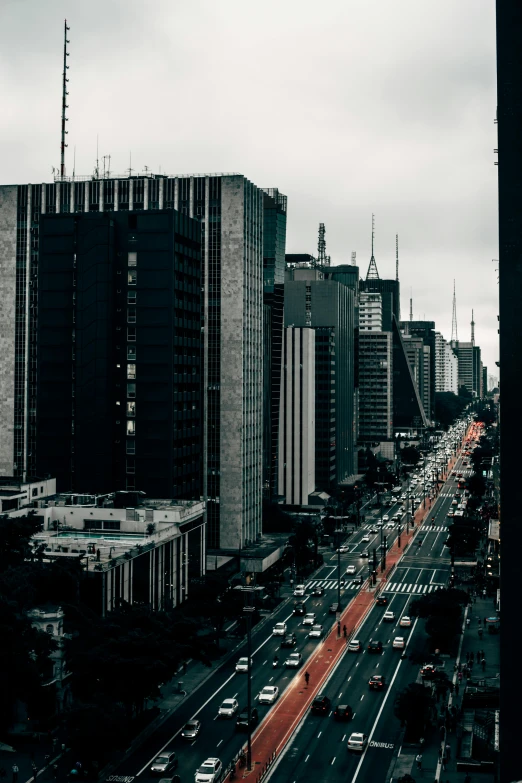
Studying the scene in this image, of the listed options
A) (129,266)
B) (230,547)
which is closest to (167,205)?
(129,266)

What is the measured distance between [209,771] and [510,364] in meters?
41.5

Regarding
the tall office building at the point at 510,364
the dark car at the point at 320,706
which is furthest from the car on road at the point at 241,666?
the tall office building at the point at 510,364

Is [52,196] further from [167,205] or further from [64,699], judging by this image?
[64,699]

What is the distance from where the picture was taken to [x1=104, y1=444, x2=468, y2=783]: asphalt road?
7456 cm

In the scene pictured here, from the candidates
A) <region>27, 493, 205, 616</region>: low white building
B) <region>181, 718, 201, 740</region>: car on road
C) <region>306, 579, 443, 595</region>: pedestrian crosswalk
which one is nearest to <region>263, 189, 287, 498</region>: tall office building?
<region>306, 579, 443, 595</region>: pedestrian crosswalk

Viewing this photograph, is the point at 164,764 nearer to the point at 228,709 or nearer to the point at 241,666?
the point at 228,709

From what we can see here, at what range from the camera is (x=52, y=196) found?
15838 centimetres

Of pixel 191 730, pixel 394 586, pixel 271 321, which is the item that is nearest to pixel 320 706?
pixel 191 730

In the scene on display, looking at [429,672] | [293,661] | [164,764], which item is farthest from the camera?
[293,661]

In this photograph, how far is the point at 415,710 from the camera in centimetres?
8012

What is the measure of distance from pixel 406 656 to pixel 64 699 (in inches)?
1594

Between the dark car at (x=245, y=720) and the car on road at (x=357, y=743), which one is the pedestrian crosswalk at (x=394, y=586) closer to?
the dark car at (x=245, y=720)

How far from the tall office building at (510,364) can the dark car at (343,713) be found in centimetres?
4063

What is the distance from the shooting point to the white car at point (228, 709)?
85438mm
